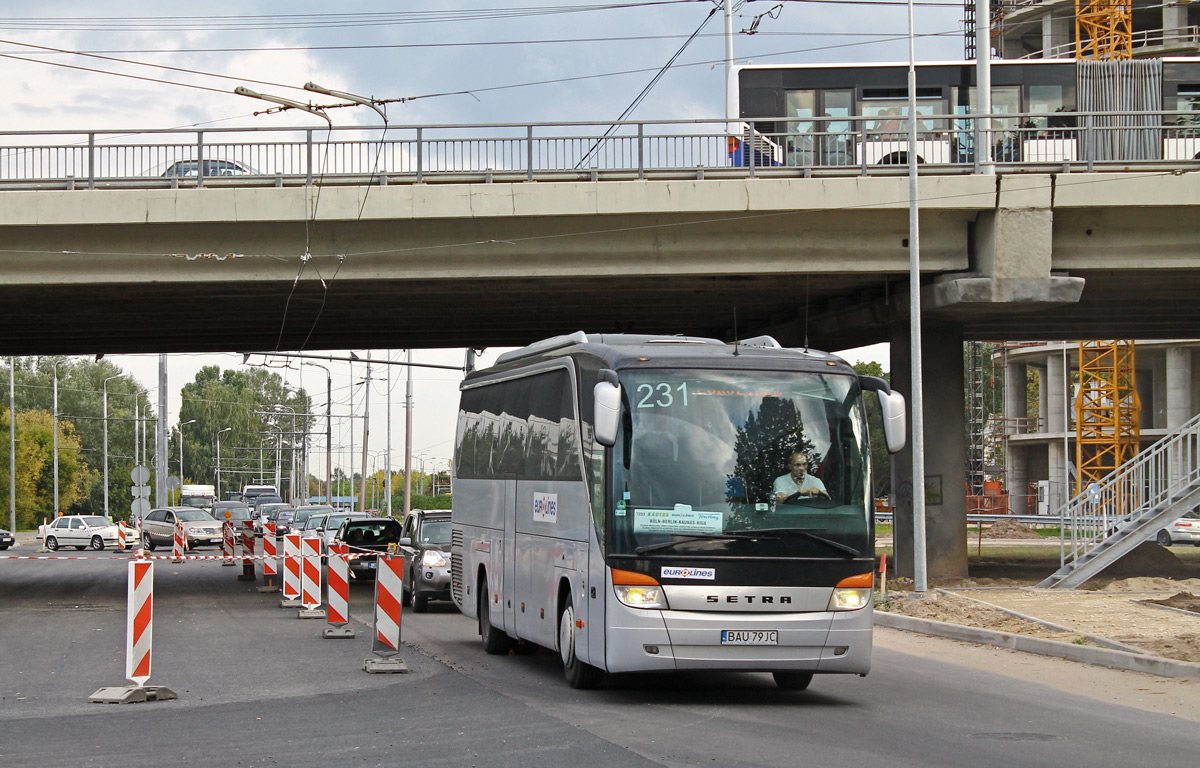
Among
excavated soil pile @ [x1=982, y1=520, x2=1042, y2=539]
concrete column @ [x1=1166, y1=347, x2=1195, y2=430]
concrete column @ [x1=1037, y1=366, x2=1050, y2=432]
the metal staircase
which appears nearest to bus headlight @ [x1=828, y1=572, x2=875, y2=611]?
the metal staircase

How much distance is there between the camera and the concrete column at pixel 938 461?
2664 centimetres

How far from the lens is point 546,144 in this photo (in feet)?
77.3

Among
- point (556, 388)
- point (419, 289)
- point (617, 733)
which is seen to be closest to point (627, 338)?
point (556, 388)

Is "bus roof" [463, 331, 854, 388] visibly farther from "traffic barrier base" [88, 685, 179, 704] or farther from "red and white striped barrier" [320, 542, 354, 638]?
"red and white striped barrier" [320, 542, 354, 638]

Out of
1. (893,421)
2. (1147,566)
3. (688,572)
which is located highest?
(893,421)

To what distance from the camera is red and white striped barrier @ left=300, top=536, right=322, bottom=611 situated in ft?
61.0

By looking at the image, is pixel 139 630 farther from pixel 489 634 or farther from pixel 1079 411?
pixel 1079 411

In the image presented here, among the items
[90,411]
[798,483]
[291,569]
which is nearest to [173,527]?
[291,569]

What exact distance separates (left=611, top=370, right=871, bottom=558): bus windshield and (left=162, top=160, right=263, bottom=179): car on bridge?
45.3 ft

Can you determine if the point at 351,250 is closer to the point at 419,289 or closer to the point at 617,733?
the point at 419,289

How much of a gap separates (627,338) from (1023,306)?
13096 mm

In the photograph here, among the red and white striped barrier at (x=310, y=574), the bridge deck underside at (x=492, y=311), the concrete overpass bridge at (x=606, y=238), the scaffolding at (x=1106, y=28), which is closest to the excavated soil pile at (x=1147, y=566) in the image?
the bridge deck underside at (x=492, y=311)

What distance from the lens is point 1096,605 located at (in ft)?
63.4

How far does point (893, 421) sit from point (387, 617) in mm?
5357
